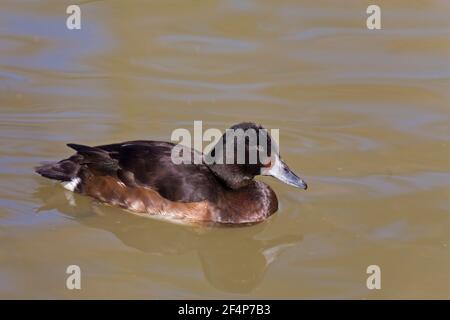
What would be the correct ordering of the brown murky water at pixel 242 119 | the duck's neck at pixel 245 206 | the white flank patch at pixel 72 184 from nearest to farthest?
the brown murky water at pixel 242 119, the duck's neck at pixel 245 206, the white flank patch at pixel 72 184

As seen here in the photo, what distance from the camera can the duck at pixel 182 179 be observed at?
7.86m

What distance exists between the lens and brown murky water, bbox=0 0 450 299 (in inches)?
288

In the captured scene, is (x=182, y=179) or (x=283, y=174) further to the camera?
(x=283, y=174)

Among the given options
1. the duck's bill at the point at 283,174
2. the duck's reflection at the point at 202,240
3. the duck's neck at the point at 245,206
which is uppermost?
the duck's bill at the point at 283,174

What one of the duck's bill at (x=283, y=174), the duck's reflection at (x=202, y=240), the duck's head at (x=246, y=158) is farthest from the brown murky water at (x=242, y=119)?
the duck's head at (x=246, y=158)

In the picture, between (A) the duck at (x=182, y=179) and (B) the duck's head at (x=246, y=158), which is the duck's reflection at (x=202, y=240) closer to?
(A) the duck at (x=182, y=179)

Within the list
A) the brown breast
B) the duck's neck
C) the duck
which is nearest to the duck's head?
the duck

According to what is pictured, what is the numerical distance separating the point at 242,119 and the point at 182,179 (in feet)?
6.38

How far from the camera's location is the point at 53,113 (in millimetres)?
9586

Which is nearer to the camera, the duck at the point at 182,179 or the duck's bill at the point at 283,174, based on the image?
the duck at the point at 182,179

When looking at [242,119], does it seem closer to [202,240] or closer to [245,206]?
[245,206]

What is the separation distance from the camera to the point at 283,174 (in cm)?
805

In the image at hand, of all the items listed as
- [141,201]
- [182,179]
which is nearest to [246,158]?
[182,179]

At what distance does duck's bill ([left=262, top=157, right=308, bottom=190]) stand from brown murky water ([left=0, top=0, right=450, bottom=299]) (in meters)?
0.27
